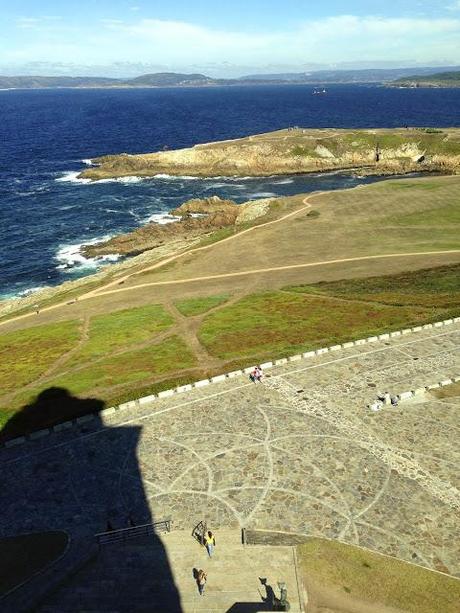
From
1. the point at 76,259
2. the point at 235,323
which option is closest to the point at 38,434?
the point at 235,323

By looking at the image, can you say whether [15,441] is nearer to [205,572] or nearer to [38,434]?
[38,434]

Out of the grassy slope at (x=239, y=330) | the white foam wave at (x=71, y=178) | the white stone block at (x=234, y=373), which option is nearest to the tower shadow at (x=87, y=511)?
the grassy slope at (x=239, y=330)

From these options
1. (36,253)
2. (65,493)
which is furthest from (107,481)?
(36,253)

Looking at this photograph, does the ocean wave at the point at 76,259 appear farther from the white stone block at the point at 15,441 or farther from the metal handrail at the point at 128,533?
the metal handrail at the point at 128,533

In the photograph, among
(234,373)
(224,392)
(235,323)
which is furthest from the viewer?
(235,323)

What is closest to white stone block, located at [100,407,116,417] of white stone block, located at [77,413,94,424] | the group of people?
white stone block, located at [77,413,94,424]

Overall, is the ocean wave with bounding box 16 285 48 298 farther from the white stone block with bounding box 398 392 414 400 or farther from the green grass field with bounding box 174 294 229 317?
the white stone block with bounding box 398 392 414 400
